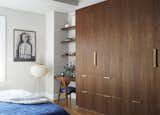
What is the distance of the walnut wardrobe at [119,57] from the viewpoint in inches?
121

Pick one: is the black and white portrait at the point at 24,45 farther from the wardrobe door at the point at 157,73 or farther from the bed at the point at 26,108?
the wardrobe door at the point at 157,73

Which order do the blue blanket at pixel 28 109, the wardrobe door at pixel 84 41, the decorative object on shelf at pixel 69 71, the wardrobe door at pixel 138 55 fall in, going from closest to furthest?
the blue blanket at pixel 28 109
the wardrobe door at pixel 138 55
the wardrobe door at pixel 84 41
the decorative object on shelf at pixel 69 71

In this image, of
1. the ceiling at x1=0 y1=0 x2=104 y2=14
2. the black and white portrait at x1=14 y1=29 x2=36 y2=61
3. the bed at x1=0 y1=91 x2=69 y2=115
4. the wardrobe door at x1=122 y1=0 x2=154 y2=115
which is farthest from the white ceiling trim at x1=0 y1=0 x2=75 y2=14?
the bed at x1=0 y1=91 x2=69 y2=115

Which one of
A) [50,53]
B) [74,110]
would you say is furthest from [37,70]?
[74,110]

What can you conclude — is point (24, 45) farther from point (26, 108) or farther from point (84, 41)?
point (26, 108)

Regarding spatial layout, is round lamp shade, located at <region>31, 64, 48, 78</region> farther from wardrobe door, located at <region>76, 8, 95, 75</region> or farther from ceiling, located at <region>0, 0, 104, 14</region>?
ceiling, located at <region>0, 0, 104, 14</region>

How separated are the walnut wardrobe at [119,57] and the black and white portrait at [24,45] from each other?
171 centimetres

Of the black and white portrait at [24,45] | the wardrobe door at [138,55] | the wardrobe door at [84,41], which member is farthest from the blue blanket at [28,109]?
the black and white portrait at [24,45]

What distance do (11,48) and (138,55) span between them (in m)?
3.40

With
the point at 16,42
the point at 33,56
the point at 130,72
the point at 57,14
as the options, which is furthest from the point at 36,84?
the point at 130,72

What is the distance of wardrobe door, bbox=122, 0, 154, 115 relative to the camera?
3105mm

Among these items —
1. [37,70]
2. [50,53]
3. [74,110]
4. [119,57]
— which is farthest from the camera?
[50,53]

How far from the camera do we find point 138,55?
128 inches

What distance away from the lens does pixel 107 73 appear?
3.77 metres
